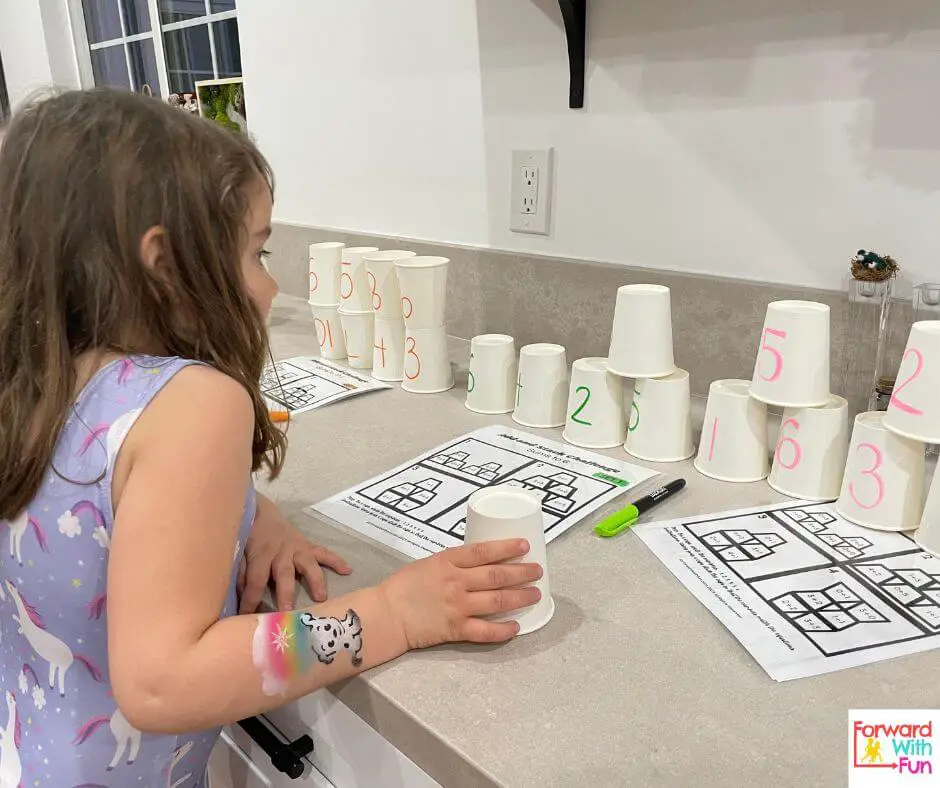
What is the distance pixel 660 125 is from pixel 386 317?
461 mm

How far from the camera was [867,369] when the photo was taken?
0.88m

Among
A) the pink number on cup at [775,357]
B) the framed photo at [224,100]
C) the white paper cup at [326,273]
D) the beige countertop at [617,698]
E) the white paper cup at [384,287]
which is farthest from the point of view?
the framed photo at [224,100]

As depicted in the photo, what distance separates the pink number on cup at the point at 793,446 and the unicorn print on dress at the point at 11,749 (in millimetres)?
729

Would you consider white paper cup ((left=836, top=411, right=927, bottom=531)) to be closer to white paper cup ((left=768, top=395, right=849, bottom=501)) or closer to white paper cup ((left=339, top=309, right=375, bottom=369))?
white paper cup ((left=768, top=395, right=849, bottom=501))

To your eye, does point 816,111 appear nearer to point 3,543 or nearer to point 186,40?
point 3,543

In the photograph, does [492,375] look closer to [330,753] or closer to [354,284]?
[354,284]

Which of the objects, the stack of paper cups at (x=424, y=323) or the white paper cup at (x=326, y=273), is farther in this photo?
the white paper cup at (x=326, y=273)

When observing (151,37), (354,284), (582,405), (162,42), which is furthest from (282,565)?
(151,37)

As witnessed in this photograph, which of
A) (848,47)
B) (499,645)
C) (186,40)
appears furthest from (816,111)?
(186,40)

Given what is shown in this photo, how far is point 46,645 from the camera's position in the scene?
0.58 m

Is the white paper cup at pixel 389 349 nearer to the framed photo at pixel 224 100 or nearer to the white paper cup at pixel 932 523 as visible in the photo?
the white paper cup at pixel 932 523

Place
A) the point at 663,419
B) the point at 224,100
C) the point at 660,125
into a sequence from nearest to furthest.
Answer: the point at 663,419
the point at 660,125
the point at 224,100

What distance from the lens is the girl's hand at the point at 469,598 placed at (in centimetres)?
55

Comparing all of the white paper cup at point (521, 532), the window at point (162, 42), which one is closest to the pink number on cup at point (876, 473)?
the white paper cup at point (521, 532)
